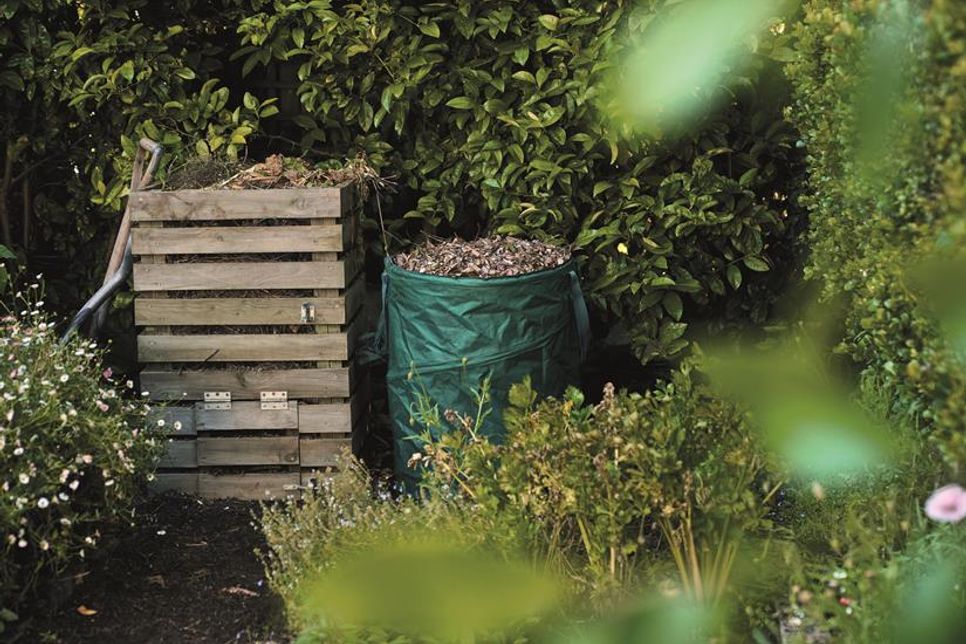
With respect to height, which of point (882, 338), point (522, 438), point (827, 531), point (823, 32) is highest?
point (823, 32)

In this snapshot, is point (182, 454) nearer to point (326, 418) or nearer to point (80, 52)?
point (326, 418)

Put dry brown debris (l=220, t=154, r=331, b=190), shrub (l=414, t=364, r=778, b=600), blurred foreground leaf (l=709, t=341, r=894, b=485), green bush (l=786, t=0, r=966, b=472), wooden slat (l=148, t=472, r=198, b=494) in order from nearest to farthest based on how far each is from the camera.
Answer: blurred foreground leaf (l=709, t=341, r=894, b=485) < green bush (l=786, t=0, r=966, b=472) < shrub (l=414, t=364, r=778, b=600) < dry brown debris (l=220, t=154, r=331, b=190) < wooden slat (l=148, t=472, r=198, b=494)

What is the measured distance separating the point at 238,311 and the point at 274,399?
0.31 meters

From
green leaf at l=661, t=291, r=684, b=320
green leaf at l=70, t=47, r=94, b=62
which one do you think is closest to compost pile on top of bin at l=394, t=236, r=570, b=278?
green leaf at l=661, t=291, r=684, b=320

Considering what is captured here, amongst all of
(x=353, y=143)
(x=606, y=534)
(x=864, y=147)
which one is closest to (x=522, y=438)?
(x=606, y=534)

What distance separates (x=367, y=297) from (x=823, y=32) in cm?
243

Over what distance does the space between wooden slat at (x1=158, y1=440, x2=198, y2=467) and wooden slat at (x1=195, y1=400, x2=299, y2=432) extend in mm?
100

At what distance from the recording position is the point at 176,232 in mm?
3723

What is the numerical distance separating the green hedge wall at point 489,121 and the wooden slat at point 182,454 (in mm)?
975

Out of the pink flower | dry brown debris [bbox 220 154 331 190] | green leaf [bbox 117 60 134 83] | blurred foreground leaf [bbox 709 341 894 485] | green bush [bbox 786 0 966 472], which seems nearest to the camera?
blurred foreground leaf [bbox 709 341 894 485]

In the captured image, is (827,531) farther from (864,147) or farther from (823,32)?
(864,147)

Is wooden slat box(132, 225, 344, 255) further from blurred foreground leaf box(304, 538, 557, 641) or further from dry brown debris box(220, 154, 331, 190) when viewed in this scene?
blurred foreground leaf box(304, 538, 557, 641)

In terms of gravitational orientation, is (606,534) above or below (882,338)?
below

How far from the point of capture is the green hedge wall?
400 cm
